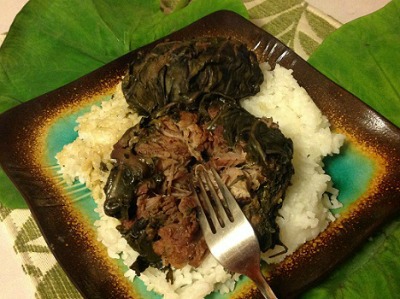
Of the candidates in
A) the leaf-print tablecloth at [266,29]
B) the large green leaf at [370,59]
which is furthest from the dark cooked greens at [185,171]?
the large green leaf at [370,59]

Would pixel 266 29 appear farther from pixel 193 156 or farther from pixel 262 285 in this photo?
pixel 262 285

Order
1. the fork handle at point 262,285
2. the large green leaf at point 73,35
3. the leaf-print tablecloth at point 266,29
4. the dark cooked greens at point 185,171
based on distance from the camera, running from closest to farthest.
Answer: the fork handle at point 262,285
the dark cooked greens at point 185,171
the leaf-print tablecloth at point 266,29
the large green leaf at point 73,35

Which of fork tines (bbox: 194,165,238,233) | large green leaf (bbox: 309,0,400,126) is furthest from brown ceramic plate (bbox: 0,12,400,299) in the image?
fork tines (bbox: 194,165,238,233)

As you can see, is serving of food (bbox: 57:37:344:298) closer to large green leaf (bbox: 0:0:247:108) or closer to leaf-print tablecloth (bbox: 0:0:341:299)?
leaf-print tablecloth (bbox: 0:0:341:299)

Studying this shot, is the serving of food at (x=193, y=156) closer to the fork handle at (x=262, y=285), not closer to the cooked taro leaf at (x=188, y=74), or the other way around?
the cooked taro leaf at (x=188, y=74)

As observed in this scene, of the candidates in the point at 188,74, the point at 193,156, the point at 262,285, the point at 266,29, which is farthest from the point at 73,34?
the point at 262,285
